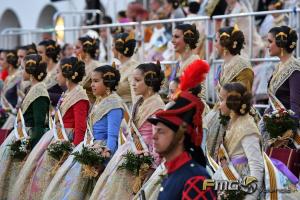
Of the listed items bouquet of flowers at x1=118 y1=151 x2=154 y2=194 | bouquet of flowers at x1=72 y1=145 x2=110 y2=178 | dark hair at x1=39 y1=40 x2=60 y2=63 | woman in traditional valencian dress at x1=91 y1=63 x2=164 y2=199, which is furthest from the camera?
dark hair at x1=39 y1=40 x2=60 y2=63

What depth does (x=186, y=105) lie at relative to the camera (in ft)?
21.2

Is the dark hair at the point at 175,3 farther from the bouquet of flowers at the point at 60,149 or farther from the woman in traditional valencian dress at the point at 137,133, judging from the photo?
the woman in traditional valencian dress at the point at 137,133

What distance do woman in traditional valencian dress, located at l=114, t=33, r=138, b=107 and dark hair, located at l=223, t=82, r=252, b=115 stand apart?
340 centimetres

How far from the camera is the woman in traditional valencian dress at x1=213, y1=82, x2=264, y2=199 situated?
8.19 m

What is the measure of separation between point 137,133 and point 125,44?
2.39 meters

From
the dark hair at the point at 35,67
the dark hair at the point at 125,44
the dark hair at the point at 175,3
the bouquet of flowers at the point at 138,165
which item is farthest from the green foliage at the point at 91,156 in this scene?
the dark hair at the point at 175,3

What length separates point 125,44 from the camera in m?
11.9

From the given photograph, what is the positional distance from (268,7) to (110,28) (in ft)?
8.19

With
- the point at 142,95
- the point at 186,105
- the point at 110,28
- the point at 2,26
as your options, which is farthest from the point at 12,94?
the point at 2,26

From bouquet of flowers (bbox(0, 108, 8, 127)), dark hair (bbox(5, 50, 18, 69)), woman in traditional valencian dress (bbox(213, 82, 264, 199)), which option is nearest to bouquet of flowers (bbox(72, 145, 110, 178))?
woman in traditional valencian dress (bbox(213, 82, 264, 199))

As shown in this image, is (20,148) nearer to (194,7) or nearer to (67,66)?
(67,66)

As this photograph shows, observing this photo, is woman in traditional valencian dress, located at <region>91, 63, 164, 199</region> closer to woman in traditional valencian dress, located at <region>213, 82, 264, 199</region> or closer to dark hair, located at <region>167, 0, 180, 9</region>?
woman in traditional valencian dress, located at <region>213, 82, 264, 199</region>

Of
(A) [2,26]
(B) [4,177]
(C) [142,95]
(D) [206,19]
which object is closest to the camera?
(C) [142,95]

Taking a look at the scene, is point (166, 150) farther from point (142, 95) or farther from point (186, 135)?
point (142, 95)
